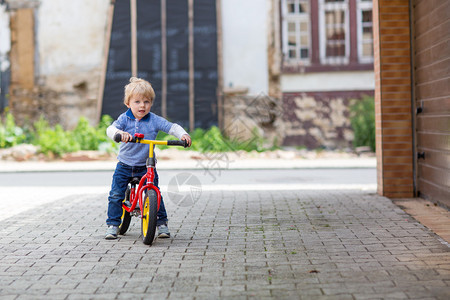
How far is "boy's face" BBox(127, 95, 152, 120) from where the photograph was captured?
18.8ft

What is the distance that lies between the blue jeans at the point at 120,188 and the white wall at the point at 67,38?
1626 cm

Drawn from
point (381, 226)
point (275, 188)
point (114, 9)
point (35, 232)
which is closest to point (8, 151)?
point (114, 9)

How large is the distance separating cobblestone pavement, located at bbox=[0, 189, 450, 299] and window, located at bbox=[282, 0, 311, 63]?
44.3 feet

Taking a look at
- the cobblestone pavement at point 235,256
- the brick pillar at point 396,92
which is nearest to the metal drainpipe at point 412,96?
the brick pillar at point 396,92

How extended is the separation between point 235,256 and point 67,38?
1817cm

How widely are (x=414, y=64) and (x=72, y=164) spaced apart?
34.0 ft

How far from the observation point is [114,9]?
21.2 m

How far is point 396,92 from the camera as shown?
856 centimetres

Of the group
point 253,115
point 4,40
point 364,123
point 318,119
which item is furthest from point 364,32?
point 4,40

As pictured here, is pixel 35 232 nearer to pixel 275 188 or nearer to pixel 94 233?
pixel 94 233

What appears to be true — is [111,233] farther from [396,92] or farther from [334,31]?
[334,31]

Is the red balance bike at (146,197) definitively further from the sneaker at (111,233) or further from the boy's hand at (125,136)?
the sneaker at (111,233)

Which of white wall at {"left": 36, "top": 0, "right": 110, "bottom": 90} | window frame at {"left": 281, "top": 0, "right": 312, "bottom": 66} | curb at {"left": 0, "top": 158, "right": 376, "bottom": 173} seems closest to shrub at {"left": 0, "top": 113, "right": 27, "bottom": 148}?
curb at {"left": 0, "top": 158, "right": 376, "bottom": 173}

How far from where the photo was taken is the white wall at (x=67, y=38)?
2158cm
